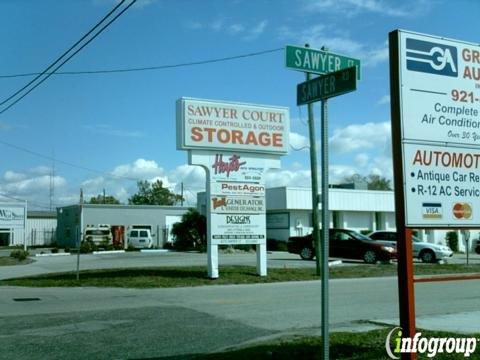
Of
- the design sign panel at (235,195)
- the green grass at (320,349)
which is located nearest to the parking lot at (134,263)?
the design sign panel at (235,195)

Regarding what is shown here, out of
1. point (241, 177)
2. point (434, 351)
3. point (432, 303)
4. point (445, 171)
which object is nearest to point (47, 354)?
point (434, 351)

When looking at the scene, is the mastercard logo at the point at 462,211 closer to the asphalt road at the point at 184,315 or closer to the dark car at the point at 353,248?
the asphalt road at the point at 184,315

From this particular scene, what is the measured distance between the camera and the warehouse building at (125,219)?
55500 millimetres

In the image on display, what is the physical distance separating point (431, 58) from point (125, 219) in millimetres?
51289

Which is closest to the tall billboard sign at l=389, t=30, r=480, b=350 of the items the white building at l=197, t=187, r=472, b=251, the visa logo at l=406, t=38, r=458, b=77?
the visa logo at l=406, t=38, r=458, b=77

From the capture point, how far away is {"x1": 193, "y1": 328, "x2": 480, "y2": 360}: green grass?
7.41m

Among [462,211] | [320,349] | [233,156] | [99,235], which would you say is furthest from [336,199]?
[462,211]

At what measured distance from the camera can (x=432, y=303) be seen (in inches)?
549

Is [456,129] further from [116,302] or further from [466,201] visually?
[116,302]

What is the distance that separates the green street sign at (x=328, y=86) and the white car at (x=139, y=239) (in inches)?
1806

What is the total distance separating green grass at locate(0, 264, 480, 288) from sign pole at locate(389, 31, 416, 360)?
12.7m

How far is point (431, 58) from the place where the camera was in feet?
23.4

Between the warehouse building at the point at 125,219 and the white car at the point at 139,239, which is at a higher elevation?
the warehouse building at the point at 125,219

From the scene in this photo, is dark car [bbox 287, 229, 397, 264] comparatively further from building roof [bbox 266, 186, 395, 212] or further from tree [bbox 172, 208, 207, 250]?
building roof [bbox 266, 186, 395, 212]
